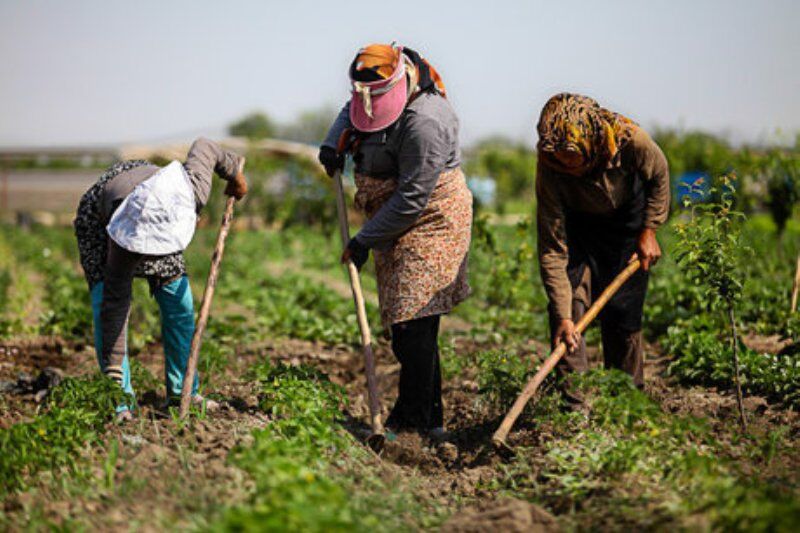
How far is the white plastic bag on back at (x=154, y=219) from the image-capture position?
131 inches

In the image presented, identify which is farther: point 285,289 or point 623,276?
point 285,289

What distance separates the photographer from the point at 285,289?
794 centimetres

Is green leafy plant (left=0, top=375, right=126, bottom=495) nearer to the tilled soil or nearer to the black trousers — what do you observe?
the tilled soil

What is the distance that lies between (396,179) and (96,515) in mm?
1867

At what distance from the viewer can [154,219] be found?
3.34 m

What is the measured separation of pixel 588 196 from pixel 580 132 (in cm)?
43

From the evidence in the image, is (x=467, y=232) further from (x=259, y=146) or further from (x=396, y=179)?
(x=259, y=146)

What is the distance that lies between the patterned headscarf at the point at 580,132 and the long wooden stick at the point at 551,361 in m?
0.53

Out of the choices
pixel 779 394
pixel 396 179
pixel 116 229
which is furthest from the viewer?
pixel 779 394

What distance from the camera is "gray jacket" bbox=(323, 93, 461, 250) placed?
3.50 meters

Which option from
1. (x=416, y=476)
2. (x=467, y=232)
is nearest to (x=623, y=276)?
(x=467, y=232)

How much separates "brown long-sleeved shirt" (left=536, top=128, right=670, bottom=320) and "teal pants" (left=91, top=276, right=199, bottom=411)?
170 cm

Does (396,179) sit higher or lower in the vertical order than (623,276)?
higher

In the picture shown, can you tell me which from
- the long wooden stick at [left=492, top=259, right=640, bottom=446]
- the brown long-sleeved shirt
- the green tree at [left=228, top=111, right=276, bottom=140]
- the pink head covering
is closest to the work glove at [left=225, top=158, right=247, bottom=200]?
the pink head covering
